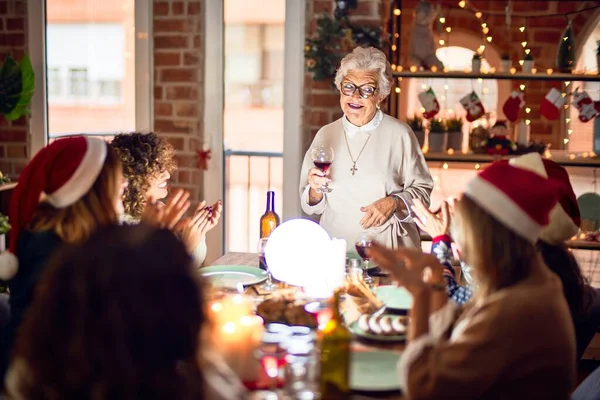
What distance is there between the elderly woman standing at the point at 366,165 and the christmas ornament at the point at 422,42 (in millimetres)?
963

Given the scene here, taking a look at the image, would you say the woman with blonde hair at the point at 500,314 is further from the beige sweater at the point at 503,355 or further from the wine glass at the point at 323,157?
the wine glass at the point at 323,157

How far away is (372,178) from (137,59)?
1.92m

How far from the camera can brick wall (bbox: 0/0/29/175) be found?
4500mm

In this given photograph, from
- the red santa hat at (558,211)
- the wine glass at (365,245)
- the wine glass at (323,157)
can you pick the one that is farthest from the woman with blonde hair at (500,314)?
the wine glass at (323,157)

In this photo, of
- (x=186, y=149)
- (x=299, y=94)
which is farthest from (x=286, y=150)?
(x=186, y=149)

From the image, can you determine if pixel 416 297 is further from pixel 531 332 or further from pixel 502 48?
pixel 502 48

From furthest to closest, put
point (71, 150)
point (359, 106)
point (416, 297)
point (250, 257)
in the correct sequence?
point (359, 106) < point (250, 257) < point (71, 150) < point (416, 297)

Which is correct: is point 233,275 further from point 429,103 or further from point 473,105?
point 473,105

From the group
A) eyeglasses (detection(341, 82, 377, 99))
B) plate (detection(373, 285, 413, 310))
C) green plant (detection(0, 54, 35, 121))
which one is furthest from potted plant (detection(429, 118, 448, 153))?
green plant (detection(0, 54, 35, 121))

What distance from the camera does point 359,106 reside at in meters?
3.23

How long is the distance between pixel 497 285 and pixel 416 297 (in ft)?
0.60

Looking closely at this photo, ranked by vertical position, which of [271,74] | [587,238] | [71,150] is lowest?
[587,238]

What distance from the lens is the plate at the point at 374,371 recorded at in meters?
1.68

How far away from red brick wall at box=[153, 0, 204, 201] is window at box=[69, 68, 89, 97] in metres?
0.48
